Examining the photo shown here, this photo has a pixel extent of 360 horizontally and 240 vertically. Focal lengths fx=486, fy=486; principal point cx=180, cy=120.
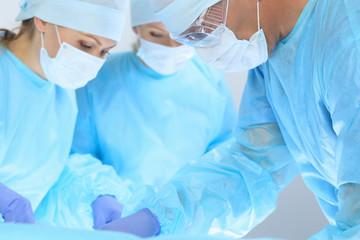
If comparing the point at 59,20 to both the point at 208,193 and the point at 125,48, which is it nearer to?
the point at 208,193

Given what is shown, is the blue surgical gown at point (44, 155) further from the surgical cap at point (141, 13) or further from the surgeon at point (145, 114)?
the surgical cap at point (141, 13)

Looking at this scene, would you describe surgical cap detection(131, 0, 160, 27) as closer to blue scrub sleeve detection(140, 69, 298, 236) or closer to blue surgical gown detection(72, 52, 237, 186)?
blue surgical gown detection(72, 52, 237, 186)

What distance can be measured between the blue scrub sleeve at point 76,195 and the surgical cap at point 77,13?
0.57 meters

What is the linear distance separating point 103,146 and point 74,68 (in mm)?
603

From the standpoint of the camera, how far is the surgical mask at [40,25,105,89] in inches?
69.9

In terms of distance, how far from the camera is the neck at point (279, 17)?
127 cm

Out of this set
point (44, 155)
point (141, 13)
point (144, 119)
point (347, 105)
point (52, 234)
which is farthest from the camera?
point (144, 119)

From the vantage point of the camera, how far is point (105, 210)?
72.3 inches

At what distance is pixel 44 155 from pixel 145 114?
59cm

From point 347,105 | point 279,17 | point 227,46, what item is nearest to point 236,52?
point 227,46

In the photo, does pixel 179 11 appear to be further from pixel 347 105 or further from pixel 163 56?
pixel 163 56

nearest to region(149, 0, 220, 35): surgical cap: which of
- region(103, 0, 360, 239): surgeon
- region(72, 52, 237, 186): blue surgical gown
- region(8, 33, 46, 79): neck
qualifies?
region(103, 0, 360, 239): surgeon

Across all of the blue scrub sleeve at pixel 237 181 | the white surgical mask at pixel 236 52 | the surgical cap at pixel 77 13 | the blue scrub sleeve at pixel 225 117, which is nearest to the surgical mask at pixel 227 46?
the white surgical mask at pixel 236 52

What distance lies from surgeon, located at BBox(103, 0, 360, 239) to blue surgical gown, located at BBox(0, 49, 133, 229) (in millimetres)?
543
